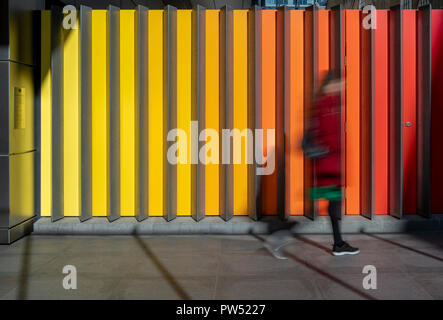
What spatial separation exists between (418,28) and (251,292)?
5.08 metres

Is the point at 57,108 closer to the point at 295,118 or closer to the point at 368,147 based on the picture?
the point at 295,118

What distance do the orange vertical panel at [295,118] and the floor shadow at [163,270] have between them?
224cm

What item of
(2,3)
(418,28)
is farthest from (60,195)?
(418,28)

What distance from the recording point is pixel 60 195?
765 centimetres

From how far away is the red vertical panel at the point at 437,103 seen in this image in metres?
7.63

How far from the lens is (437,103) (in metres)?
7.66

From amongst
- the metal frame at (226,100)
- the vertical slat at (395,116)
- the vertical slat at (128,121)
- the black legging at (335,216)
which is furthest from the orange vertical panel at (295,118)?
the vertical slat at (128,121)

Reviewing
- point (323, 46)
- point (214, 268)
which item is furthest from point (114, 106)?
point (323, 46)

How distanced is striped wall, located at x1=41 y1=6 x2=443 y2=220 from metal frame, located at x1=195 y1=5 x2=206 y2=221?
0.07ft

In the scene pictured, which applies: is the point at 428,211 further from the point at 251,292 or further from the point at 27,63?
the point at 27,63

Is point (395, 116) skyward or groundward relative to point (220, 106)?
groundward

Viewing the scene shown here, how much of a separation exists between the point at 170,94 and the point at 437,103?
404 cm
